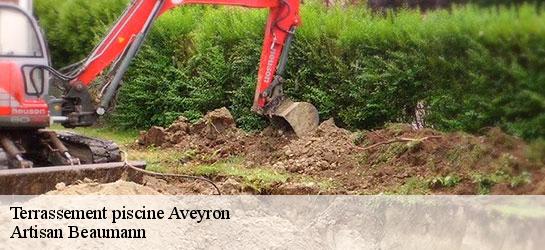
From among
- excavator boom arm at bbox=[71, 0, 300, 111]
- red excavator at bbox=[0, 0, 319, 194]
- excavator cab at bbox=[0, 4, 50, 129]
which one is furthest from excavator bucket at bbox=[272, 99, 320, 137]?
excavator cab at bbox=[0, 4, 50, 129]

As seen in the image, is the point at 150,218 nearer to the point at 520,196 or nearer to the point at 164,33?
the point at 520,196

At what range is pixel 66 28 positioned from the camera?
2100 centimetres

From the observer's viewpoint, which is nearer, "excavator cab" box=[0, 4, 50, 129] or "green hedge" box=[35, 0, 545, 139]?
"green hedge" box=[35, 0, 545, 139]

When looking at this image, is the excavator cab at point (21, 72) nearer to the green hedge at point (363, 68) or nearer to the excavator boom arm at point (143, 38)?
the excavator boom arm at point (143, 38)

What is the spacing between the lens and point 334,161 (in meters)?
12.9

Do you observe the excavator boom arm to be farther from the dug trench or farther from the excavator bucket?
the dug trench

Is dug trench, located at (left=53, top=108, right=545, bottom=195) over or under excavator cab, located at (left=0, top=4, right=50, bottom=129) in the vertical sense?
under

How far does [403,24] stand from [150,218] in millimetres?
4635

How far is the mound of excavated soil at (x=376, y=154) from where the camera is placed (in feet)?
31.9

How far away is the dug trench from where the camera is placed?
979 centimetres

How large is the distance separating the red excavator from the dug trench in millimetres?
667

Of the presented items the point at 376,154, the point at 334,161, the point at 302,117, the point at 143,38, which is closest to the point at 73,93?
the point at 143,38

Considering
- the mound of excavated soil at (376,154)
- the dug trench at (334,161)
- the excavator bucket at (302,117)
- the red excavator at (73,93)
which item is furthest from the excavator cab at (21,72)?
the excavator bucket at (302,117)

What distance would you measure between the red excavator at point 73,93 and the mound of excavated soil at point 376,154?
0.67m
